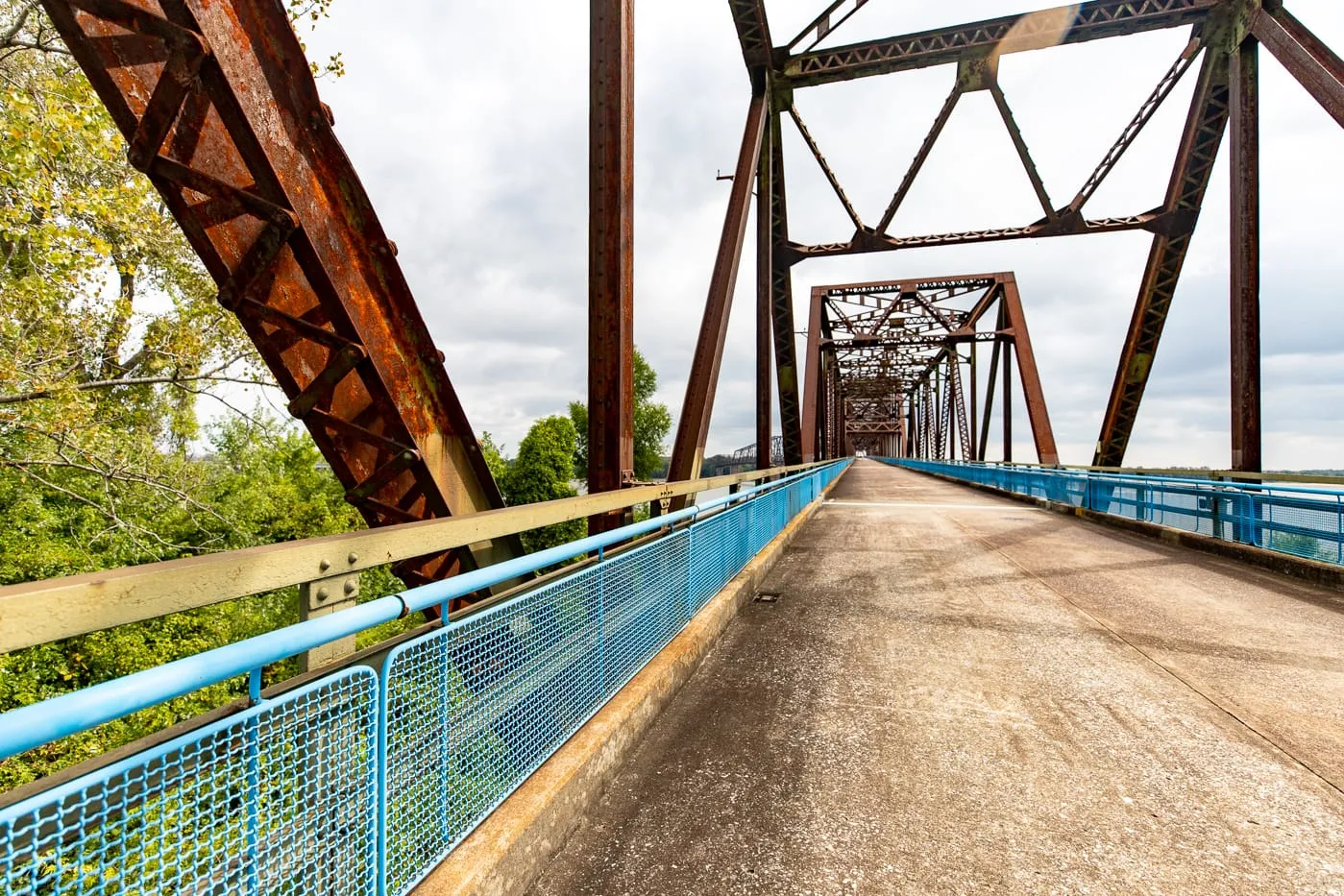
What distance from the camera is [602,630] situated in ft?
10.6

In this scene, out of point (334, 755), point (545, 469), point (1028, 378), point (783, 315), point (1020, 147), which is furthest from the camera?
point (545, 469)


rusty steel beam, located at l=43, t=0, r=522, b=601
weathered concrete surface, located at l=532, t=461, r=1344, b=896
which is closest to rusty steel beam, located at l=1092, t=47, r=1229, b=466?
weathered concrete surface, located at l=532, t=461, r=1344, b=896

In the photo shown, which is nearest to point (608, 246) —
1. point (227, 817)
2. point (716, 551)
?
point (716, 551)

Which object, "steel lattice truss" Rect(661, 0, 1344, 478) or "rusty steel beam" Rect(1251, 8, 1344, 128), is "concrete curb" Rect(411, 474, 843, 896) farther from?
"rusty steel beam" Rect(1251, 8, 1344, 128)

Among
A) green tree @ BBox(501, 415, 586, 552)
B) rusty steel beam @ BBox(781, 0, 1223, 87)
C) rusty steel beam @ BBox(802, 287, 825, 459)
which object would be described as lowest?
green tree @ BBox(501, 415, 586, 552)

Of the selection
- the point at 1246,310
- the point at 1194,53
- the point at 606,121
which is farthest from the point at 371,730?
the point at 1194,53

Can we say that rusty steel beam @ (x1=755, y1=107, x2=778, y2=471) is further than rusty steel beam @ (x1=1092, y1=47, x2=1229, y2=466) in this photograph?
Yes

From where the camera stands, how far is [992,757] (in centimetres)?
300

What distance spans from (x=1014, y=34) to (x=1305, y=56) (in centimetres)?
510

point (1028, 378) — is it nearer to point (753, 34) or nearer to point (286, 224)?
point (753, 34)

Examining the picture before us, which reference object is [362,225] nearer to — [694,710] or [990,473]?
[694,710]

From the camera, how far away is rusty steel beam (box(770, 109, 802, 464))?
51.8 feet

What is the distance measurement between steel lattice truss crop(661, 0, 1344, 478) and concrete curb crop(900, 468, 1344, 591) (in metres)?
1.33

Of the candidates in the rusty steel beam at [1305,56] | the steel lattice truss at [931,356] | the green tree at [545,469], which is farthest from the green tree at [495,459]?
the rusty steel beam at [1305,56]
